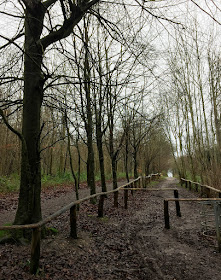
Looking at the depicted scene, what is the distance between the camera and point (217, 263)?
13.9 ft

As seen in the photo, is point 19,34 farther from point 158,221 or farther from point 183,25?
point 158,221

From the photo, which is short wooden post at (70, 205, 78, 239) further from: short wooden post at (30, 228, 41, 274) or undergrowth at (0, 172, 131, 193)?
undergrowth at (0, 172, 131, 193)

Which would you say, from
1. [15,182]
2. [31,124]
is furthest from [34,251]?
[15,182]

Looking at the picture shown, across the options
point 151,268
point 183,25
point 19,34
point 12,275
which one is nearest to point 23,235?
point 12,275

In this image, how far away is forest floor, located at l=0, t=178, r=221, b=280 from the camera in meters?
3.60

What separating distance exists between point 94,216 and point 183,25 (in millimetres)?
5717

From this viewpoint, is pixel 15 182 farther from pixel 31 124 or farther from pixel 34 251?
pixel 34 251

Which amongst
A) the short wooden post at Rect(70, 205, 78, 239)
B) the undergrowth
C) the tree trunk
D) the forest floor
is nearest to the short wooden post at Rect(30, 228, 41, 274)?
the forest floor

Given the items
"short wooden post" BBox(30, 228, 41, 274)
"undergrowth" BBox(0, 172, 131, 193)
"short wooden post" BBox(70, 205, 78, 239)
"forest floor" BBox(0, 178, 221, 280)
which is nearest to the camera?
"short wooden post" BBox(30, 228, 41, 274)

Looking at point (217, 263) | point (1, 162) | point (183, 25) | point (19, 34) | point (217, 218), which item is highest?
point (19, 34)

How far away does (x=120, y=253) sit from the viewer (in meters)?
4.65

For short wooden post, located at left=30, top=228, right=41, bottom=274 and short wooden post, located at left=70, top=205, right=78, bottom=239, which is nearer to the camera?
short wooden post, located at left=30, top=228, right=41, bottom=274

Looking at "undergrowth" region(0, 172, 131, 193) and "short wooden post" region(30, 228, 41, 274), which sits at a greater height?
"undergrowth" region(0, 172, 131, 193)

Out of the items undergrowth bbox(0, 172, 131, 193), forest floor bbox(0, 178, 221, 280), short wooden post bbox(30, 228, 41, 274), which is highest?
undergrowth bbox(0, 172, 131, 193)
